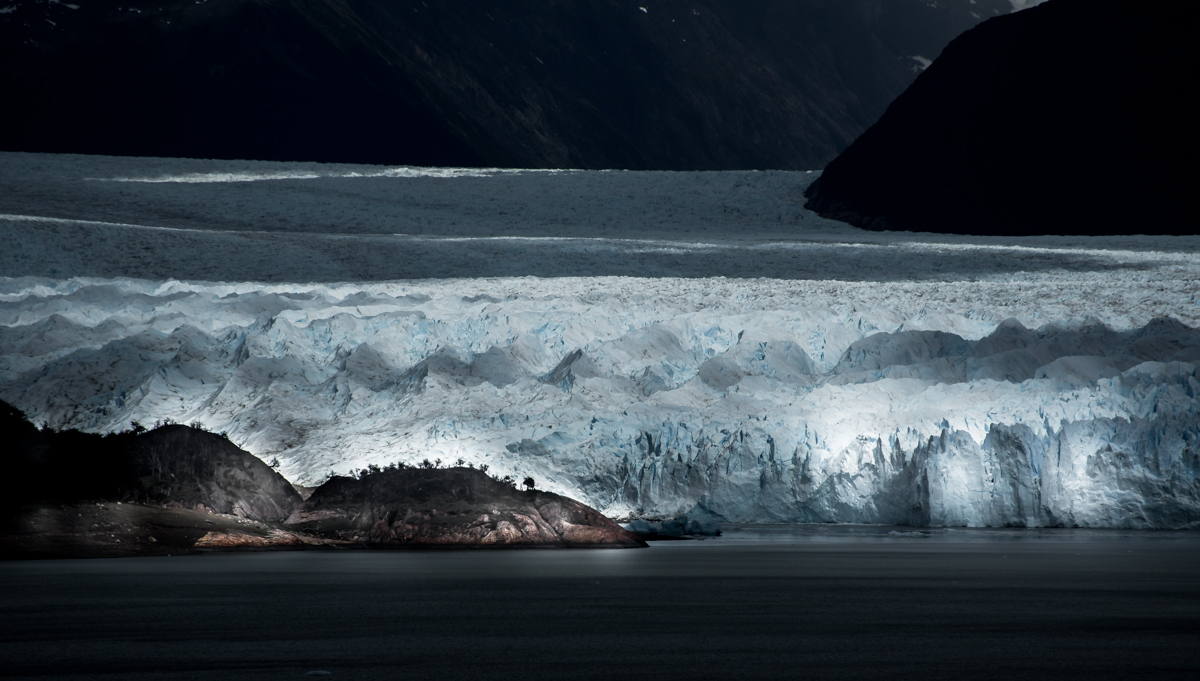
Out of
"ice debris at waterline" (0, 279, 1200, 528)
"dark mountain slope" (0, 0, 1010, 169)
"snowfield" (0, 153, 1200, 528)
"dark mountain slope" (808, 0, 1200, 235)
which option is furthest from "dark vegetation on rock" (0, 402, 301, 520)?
"dark mountain slope" (0, 0, 1010, 169)

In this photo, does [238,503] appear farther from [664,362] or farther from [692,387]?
[664,362]

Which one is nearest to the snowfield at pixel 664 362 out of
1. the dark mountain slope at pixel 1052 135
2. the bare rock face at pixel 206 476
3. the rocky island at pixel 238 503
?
the bare rock face at pixel 206 476

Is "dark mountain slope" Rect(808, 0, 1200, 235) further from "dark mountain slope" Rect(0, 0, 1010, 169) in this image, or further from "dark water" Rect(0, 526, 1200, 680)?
"dark mountain slope" Rect(0, 0, 1010, 169)

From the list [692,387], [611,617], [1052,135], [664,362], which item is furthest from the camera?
[1052,135]

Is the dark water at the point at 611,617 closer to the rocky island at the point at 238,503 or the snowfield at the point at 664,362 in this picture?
the rocky island at the point at 238,503

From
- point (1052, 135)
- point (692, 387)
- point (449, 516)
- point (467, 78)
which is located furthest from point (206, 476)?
point (467, 78)

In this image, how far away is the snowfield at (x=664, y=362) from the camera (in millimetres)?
10711

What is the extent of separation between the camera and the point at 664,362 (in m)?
13.6

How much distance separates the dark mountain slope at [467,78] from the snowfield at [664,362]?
47.9 meters

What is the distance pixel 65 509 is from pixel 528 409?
15.9 ft

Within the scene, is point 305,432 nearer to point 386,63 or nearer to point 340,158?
point 340,158

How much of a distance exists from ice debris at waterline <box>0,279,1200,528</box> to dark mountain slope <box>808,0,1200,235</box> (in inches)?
436

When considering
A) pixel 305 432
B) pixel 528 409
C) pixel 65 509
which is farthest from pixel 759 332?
pixel 65 509

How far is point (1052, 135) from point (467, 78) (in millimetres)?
61660
